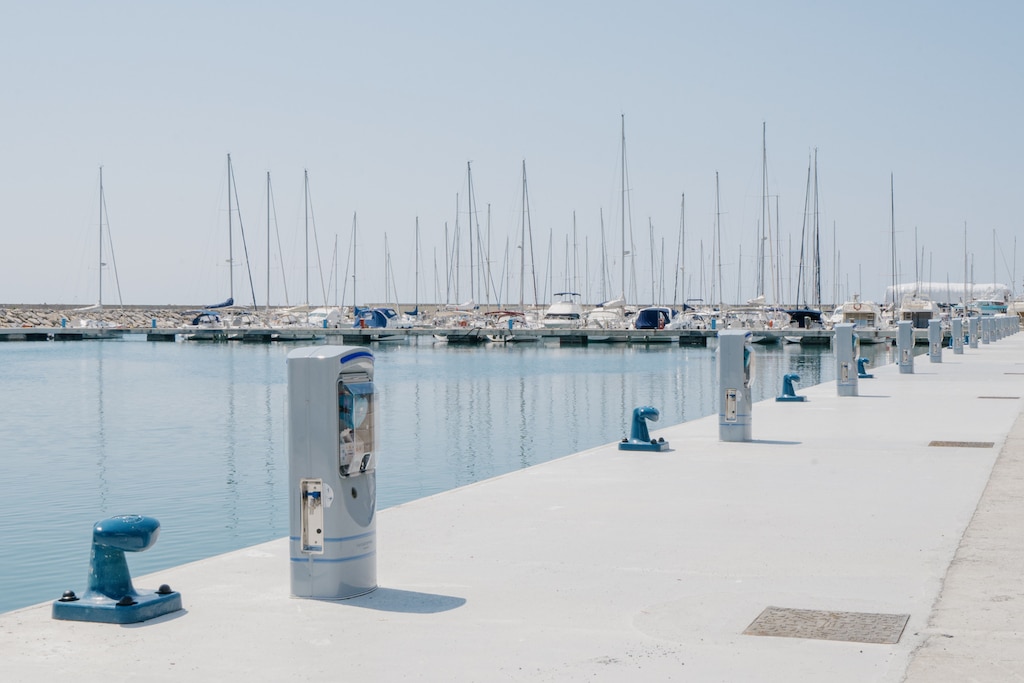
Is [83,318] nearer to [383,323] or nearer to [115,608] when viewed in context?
[383,323]

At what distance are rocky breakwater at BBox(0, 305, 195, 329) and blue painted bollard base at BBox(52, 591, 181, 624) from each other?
112 metres

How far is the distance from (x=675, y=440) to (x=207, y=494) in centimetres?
721

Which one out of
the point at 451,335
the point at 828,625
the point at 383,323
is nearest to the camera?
the point at 828,625

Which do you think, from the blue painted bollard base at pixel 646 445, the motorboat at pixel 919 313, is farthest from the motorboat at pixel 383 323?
the blue painted bollard base at pixel 646 445

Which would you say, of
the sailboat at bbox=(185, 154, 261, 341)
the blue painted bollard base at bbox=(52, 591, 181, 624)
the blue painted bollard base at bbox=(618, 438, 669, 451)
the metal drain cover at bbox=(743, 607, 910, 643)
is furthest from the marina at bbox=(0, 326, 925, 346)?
the blue painted bollard base at bbox=(52, 591, 181, 624)

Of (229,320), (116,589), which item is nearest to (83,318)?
(229,320)

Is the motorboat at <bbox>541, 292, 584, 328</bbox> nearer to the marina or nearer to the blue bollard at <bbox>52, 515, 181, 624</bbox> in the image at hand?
the marina

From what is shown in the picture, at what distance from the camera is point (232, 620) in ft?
24.3

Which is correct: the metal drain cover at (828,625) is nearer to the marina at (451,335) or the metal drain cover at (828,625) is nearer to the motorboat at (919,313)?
the marina at (451,335)

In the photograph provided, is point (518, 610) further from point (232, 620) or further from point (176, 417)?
point (176, 417)

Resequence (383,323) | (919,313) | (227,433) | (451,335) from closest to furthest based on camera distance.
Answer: (227,433)
(919,313)
(451,335)
(383,323)

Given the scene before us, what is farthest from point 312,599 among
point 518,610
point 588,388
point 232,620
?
point 588,388

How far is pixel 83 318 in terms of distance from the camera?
13550 centimetres

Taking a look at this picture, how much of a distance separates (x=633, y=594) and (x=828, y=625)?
1374mm
